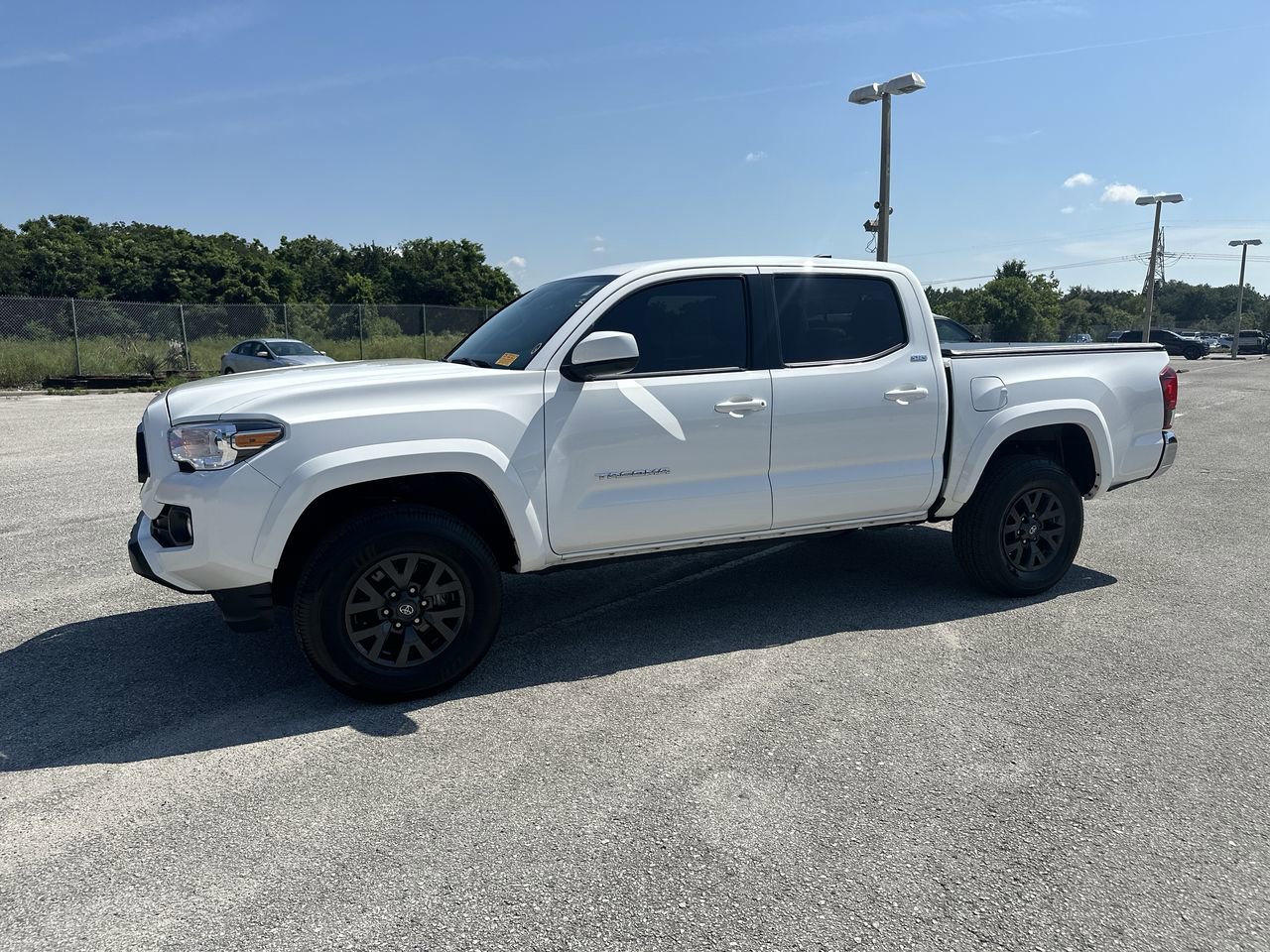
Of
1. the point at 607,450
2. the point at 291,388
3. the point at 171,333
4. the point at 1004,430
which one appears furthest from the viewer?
the point at 171,333

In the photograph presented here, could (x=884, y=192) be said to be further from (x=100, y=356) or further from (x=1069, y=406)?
(x=100, y=356)

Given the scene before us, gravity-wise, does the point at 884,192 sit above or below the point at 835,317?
above

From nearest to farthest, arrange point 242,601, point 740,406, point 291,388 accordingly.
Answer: point 242,601 < point 291,388 < point 740,406

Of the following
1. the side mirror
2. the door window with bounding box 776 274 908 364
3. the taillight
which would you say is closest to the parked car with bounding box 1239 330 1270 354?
the taillight

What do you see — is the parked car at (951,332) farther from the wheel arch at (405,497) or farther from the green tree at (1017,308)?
the green tree at (1017,308)

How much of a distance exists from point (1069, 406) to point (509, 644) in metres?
3.55

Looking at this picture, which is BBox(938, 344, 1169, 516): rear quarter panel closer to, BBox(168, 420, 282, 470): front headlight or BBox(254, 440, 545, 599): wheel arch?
BBox(254, 440, 545, 599): wheel arch

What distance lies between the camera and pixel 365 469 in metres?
3.80

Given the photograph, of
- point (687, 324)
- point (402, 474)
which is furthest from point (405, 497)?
point (687, 324)

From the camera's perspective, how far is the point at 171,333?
26328 millimetres

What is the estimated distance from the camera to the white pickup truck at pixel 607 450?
3.77 metres

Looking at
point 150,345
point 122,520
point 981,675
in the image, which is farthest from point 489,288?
point 981,675

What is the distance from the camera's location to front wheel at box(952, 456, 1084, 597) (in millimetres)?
5266

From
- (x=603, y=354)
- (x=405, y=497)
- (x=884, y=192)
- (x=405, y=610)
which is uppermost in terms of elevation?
(x=884, y=192)
